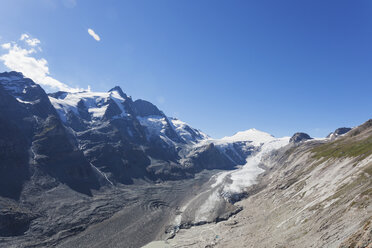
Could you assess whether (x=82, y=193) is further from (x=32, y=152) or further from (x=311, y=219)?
(x=311, y=219)

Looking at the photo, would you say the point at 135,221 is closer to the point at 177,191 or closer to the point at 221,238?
the point at 221,238

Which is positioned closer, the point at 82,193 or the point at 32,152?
the point at 82,193

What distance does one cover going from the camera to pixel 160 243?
75125 millimetres

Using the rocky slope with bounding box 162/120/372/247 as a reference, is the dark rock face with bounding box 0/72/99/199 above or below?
above

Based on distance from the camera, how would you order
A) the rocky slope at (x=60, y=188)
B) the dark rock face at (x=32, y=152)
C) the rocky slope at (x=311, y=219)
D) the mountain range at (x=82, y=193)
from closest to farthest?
1. the rocky slope at (x=311, y=219)
2. the mountain range at (x=82, y=193)
3. the rocky slope at (x=60, y=188)
4. the dark rock face at (x=32, y=152)

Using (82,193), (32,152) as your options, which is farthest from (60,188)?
(32,152)

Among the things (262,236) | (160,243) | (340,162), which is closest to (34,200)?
(160,243)

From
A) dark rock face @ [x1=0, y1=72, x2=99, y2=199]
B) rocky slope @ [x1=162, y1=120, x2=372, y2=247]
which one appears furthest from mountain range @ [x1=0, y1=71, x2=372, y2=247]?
rocky slope @ [x1=162, y1=120, x2=372, y2=247]

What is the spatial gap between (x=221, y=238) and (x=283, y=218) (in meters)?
20.3

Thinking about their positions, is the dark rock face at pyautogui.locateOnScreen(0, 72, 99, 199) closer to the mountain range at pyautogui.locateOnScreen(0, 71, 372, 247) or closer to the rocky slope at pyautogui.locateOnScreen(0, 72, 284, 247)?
the rocky slope at pyautogui.locateOnScreen(0, 72, 284, 247)

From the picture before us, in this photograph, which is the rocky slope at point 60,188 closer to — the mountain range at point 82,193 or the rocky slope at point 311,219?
the mountain range at point 82,193

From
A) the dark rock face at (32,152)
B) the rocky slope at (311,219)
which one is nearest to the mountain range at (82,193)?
the dark rock face at (32,152)

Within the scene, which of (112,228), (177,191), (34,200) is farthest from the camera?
(177,191)

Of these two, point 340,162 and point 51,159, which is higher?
point 51,159
